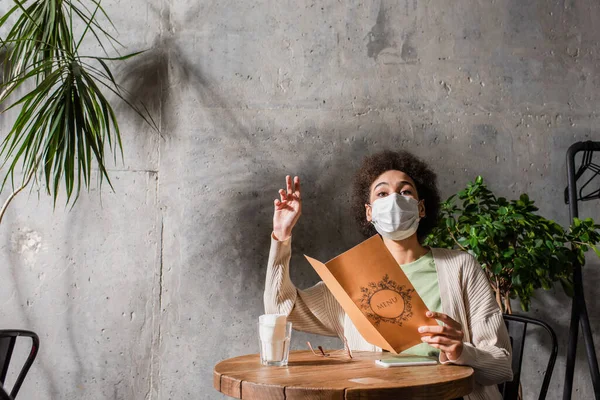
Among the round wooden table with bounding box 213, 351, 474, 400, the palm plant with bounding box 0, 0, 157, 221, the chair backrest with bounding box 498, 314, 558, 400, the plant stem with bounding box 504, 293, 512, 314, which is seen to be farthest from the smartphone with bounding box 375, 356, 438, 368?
the palm plant with bounding box 0, 0, 157, 221

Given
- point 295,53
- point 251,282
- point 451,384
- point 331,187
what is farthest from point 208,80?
point 451,384

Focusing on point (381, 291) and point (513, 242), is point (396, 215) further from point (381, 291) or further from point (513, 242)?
point (513, 242)

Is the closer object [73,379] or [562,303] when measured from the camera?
[73,379]

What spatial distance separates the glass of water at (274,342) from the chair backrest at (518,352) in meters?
0.98

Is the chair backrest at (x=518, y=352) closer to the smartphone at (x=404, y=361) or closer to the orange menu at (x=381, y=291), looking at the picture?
the smartphone at (x=404, y=361)

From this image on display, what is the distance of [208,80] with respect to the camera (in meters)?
2.61

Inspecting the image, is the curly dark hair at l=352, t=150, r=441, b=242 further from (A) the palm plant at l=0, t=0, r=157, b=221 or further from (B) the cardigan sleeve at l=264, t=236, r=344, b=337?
(A) the palm plant at l=0, t=0, r=157, b=221

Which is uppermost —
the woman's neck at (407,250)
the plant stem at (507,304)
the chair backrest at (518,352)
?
the woman's neck at (407,250)

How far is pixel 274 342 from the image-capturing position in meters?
1.49

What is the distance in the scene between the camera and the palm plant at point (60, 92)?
2.20 m

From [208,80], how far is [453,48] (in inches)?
44.5

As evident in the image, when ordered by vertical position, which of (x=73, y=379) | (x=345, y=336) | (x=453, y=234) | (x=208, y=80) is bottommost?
(x=73, y=379)

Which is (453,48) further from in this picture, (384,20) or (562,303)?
(562,303)

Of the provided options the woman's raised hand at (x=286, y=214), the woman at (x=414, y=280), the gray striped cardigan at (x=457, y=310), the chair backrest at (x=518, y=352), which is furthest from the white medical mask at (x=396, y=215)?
the chair backrest at (x=518, y=352)
